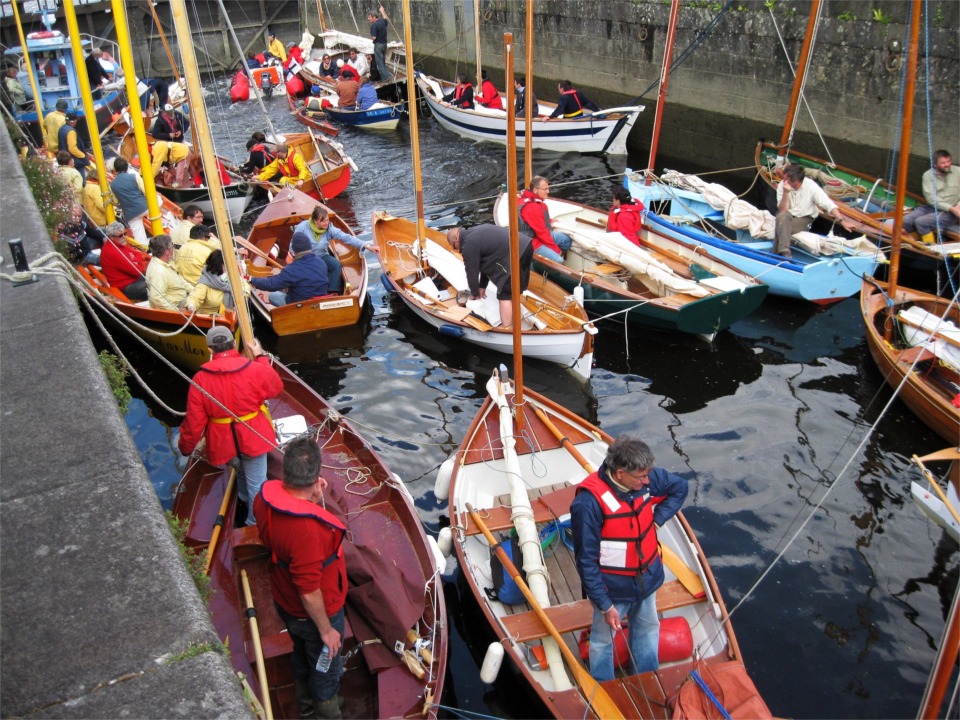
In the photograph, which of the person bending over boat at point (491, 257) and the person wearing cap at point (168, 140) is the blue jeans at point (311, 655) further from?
the person wearing cap at point (168, 140)

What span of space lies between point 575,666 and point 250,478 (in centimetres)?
327

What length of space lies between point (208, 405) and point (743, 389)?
286 inches


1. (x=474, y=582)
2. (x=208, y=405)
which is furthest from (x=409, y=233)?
(x=474, y=582)

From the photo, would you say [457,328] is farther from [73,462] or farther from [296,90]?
[296,90]

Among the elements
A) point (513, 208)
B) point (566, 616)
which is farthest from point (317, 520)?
point (513, 208)

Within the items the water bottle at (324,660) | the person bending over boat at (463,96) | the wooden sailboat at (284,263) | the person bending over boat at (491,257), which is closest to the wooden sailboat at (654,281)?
the person bending over boat at (491,257)

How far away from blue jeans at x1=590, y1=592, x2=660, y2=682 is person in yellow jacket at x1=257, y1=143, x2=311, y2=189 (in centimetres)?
1446

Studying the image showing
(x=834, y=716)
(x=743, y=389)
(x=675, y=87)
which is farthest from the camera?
(x=675, y=87)

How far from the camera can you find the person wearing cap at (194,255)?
10.6m

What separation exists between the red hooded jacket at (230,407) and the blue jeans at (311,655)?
2.11 m

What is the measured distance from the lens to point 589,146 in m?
20.9

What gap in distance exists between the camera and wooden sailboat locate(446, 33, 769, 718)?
5227 millimetres

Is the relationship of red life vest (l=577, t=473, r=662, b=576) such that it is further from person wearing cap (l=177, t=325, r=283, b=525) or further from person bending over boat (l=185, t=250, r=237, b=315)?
person bending over boat (l=185, t=250, r=237, b=315)

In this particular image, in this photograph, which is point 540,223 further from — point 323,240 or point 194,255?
point 194,255
